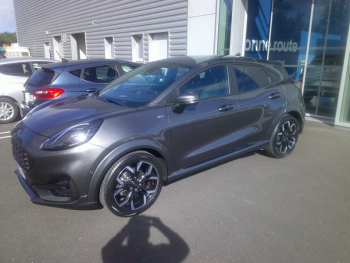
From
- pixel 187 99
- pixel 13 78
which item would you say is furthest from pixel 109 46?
pixel 187 99

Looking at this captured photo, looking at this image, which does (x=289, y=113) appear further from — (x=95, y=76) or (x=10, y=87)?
(x=10, y=87)

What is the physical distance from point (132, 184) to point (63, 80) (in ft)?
11.3

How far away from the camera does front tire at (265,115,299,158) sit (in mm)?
4383

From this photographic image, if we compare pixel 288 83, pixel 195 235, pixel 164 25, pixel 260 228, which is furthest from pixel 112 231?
pixel 164 25

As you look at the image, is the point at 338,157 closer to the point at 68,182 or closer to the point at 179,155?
the point at 179,155

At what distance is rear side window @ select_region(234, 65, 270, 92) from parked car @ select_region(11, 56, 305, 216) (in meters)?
0.02

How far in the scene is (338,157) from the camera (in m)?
4.78

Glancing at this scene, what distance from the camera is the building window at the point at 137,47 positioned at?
40.1 feet

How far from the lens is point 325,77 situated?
24.7ft

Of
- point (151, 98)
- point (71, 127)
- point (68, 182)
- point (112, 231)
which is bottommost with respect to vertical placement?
point (112, 231)

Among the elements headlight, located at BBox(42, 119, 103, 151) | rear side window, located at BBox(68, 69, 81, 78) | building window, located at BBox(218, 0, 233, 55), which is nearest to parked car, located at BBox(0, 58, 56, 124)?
rear side window, located at BBox(68, 69, 81, 78)

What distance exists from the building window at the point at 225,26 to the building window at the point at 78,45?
37.5 feet

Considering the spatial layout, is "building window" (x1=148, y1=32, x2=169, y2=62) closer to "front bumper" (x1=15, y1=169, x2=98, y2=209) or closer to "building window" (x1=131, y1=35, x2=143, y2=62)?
"building window" (x1=131, y1=35, x2=143, y2=62)

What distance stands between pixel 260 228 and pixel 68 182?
1974 mm
